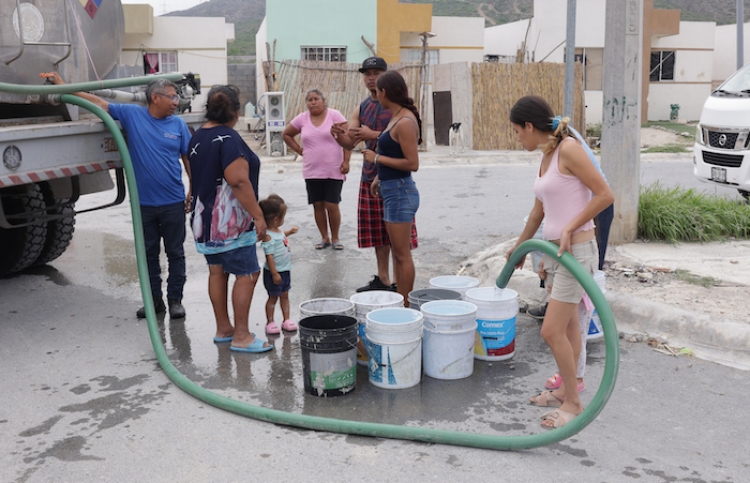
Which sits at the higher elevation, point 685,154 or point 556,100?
point 556,100

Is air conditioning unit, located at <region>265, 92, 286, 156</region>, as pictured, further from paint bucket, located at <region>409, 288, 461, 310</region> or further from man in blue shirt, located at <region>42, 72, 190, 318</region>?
paint bucket, located at <region>409, 288, 461, 310</region>

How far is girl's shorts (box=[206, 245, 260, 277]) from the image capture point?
16.3 ft

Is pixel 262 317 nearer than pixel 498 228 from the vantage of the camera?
Yes

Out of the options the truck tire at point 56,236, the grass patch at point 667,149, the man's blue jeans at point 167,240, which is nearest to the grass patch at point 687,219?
the man's blue jeans at point 167,240

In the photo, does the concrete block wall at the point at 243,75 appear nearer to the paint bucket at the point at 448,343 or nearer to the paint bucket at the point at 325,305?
the paint bucket at the point at 325,305

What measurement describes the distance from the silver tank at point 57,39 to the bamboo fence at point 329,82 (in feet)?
35.7

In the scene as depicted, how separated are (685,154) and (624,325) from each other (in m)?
13.5

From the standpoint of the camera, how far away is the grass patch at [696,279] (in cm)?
578

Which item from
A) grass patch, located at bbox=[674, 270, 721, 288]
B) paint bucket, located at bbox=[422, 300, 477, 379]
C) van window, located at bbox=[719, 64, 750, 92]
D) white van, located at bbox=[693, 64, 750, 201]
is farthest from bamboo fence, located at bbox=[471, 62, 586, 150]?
paint bucket, located at bbox=[422, 300, 477, 379]

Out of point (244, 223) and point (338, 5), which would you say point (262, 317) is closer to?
point (244, 223)

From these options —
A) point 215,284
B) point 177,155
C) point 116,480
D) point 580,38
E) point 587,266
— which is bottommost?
point 116,480

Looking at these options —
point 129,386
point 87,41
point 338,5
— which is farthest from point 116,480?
point 338,5

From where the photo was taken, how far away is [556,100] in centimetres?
1880

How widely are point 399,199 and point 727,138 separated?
5887 mm
